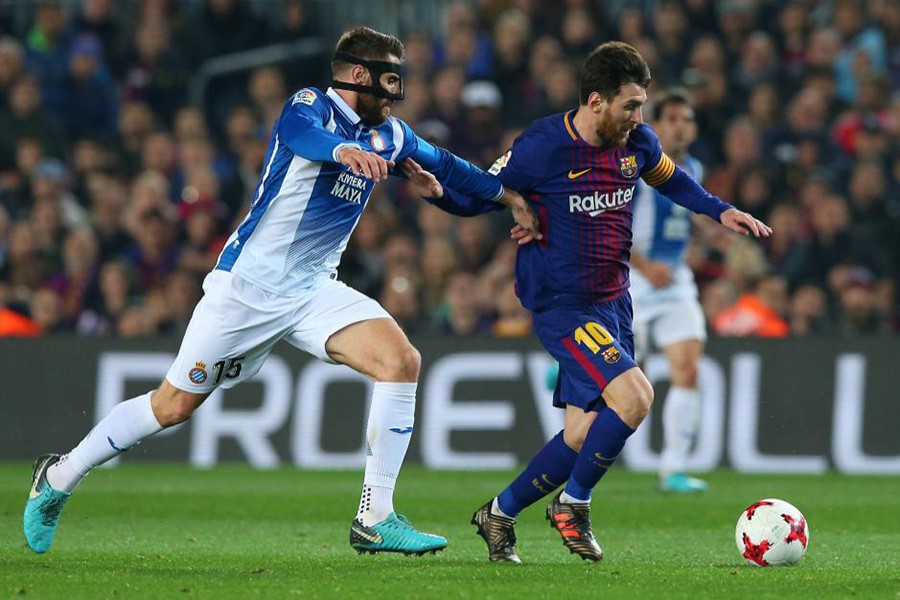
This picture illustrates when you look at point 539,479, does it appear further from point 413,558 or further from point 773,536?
point 773,536

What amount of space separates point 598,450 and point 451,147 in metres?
9.23

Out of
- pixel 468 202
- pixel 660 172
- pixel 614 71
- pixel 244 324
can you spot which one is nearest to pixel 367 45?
pixel 468 202

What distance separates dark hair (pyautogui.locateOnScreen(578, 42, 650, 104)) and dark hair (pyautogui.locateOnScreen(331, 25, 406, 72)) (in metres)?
0.91

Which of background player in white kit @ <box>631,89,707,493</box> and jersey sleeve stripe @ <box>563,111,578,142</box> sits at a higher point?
jersey sleeve stripe @ <box>563,111,578,142</box>

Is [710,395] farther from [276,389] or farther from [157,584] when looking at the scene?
[157,584]

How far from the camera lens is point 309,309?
729cm

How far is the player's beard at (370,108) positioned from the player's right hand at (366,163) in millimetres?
768

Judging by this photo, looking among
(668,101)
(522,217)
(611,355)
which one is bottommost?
(611,355)

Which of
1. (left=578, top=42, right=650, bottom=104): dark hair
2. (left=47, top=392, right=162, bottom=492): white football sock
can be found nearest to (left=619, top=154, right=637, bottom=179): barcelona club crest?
(left=578, top=42, right=650, bottom=104): dark hair

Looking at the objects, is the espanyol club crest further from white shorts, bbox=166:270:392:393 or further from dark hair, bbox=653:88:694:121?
dark hair, bbox=653:88:694:121

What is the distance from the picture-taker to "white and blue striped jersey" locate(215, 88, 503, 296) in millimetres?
7148

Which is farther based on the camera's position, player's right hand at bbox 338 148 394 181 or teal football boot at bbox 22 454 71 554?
teal football boot at bbox 22 454 71 554

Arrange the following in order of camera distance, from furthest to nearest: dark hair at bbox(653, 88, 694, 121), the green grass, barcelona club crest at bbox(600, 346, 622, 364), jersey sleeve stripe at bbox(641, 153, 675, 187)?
dark hair at bbox(653, 88, 694, 121) < jersey sleeve stripe at bbox(641, 153, 675, 187) < barcelona club crest at bbox(600, 346, 622, 364) < the green grass

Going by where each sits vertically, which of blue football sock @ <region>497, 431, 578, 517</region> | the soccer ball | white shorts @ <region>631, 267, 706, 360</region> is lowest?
the soccer ball
